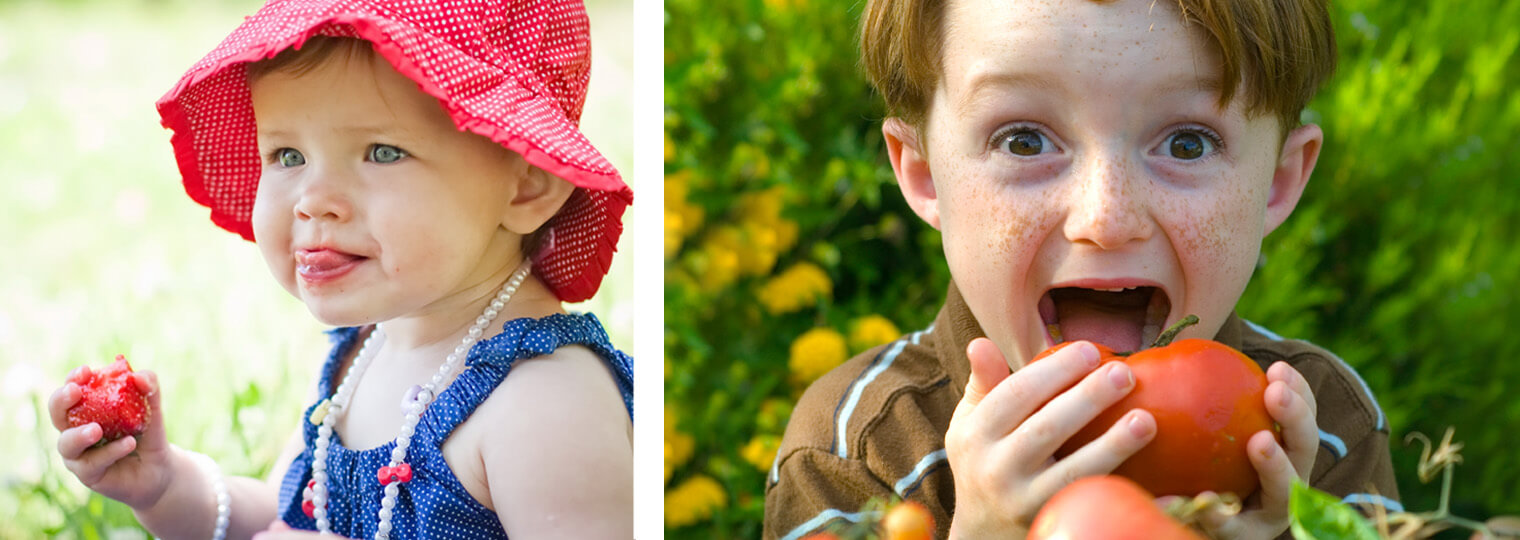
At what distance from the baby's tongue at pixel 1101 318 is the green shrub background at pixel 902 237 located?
0.98m

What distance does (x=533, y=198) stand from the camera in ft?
4.58

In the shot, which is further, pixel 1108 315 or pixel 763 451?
pixel 763 451

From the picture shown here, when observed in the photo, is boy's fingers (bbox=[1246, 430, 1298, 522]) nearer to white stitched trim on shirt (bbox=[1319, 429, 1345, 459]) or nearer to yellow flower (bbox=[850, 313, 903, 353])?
white stitched trim on shirt (bbox=[1319, 429, 1345, 459])

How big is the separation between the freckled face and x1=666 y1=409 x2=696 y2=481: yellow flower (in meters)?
1.09

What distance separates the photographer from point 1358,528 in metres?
0.84

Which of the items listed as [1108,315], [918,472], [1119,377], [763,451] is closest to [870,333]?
[763,451]

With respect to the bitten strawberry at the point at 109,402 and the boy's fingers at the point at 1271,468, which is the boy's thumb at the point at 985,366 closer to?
the boy's fingers at the point at 1271,468

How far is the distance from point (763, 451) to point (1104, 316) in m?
0.98

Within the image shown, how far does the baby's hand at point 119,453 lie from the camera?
1366mm

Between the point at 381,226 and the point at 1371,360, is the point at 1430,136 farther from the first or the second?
the point at 381,226

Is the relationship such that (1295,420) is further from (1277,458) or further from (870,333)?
(870,333)

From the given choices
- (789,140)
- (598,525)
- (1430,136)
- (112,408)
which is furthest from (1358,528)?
(1430,136)

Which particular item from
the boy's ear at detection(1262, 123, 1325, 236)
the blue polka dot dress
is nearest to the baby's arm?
the blue polka dot dress

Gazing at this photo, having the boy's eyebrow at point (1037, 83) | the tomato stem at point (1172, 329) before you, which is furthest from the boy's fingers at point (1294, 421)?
the boy's eyebrow at point (1037, 83)
